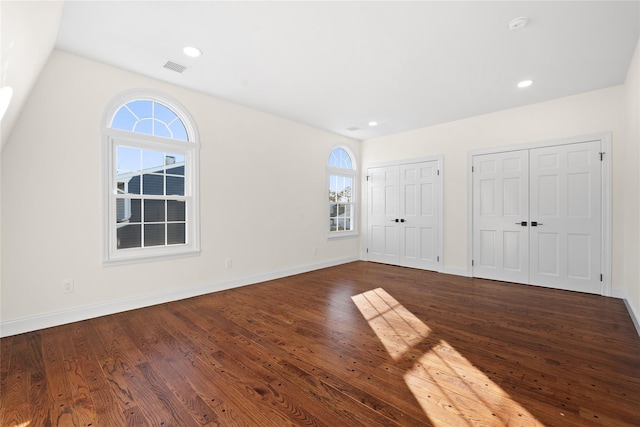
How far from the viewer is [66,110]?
2.97 m

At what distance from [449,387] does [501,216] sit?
12.0ft

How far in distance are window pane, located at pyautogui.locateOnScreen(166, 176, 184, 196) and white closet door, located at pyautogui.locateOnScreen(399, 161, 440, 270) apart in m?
4.06

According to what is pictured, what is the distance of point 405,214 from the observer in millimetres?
5852

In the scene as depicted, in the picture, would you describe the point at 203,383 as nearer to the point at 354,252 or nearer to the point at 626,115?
the point at 354,252

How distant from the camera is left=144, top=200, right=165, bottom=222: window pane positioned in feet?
11.7

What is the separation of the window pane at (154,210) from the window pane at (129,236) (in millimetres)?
165

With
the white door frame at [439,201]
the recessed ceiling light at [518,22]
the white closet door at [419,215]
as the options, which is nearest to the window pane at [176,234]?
the white door frame at [439,201]

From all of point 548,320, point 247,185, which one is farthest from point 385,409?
point 247,185

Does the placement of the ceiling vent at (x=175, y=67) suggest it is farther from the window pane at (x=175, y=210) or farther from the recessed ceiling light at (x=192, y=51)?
the window pane at (x=175, y=210)

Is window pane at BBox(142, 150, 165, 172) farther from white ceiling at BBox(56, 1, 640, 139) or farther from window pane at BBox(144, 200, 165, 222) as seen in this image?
white ceiling at BBox(56, 1, 640, 139)

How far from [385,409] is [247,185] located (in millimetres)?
3586

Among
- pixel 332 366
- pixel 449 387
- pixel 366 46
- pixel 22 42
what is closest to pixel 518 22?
pixel 366 46

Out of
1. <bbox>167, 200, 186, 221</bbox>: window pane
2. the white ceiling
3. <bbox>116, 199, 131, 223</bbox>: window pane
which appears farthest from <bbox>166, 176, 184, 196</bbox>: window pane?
the white ceiling

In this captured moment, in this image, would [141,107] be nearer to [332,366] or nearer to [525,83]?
[332,366]
